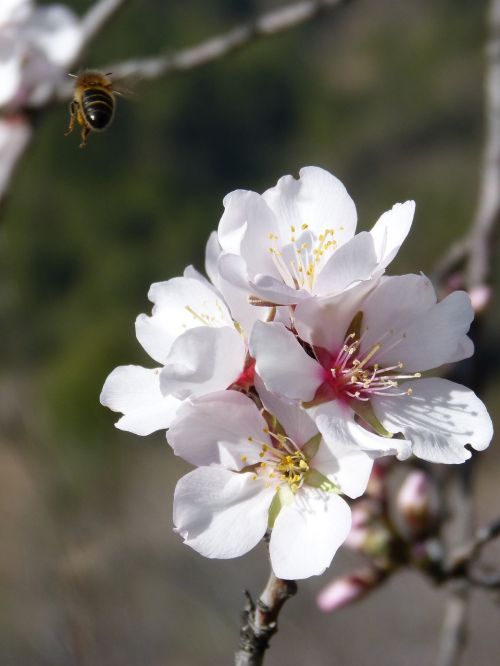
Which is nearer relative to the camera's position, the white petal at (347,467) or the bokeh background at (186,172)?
the white petal at (347,467)

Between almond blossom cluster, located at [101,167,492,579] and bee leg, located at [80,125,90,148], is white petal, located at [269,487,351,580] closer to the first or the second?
almond blossom cluster, located at [101,167,492,579]

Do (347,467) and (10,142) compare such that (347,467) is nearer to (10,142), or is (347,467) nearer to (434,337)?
(434,337)

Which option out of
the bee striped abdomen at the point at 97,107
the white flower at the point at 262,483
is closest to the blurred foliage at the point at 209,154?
the bee striped abdomen at the point at 97,107

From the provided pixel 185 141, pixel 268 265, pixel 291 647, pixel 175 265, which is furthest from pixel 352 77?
pixel 268 265

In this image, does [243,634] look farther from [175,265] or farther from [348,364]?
[175,265]

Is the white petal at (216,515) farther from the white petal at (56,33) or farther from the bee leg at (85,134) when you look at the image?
the white petal at (56,33)
